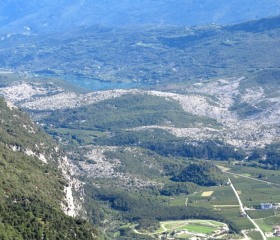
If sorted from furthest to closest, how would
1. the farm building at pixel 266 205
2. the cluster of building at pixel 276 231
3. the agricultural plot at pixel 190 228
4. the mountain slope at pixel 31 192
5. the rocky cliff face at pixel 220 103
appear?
1. the rocky cliff face at pixel 220 103
2. the farm building at pixel 266 205
3. the cluster of building at pixel 276 231
4. the agricultural plot at pixel 190 228
5. the mountain slope at pixel 31 192

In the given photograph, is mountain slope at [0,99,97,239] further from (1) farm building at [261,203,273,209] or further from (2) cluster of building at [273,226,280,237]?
(1) farm building at [261,203,273,209]

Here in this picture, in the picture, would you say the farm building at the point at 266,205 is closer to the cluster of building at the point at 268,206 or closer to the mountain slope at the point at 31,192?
the cluster of building at the point at 268,206

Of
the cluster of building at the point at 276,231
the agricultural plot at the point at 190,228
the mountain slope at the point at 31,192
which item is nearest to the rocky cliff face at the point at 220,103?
the cluster of building at the point at 276,231

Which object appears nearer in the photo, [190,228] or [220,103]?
[190,228]

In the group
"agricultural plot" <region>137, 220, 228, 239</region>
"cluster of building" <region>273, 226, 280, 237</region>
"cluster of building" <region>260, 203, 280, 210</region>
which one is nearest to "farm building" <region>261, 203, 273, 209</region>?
"cluster of building" <region>260, 203, 280, 210</region>

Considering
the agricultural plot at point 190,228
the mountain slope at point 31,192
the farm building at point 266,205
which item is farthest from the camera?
the farm building at point 266,205

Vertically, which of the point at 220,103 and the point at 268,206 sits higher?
the point at 268,206

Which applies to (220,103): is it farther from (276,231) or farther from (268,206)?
(276,231)

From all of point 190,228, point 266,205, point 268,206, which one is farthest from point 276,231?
point 266,205

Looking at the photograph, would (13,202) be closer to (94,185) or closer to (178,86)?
(94,185)

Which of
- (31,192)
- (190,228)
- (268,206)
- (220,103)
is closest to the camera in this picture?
(31,192)
